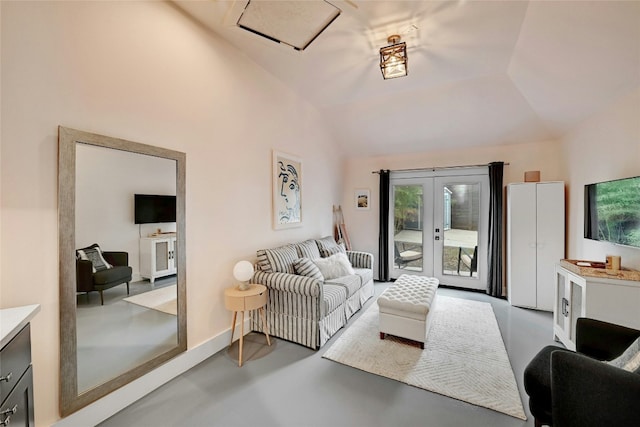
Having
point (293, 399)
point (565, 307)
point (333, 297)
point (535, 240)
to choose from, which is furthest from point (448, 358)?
point (535, 240)

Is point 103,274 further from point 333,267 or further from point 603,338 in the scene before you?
point 603,338

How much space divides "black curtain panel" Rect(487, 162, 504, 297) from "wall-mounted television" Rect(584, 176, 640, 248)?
1.21 meters

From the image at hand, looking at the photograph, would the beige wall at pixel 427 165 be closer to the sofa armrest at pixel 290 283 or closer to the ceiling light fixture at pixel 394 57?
the ceiling light fixture at pixel 394 57

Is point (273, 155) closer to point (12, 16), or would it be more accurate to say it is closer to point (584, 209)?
point (12, 16)

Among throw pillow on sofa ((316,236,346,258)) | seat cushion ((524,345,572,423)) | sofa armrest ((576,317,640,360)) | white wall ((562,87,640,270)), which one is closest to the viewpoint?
seat cushion ((524,345,572,423))

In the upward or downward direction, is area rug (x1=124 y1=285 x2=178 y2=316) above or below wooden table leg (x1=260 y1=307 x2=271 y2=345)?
above

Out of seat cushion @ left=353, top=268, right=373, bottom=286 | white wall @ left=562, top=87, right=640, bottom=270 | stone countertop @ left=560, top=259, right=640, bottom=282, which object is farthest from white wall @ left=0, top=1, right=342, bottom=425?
white wall @ left=562, top=87, right=640, bottom=270

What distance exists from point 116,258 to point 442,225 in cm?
462

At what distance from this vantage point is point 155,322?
2.13 m

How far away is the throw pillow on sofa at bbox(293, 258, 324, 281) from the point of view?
304cm

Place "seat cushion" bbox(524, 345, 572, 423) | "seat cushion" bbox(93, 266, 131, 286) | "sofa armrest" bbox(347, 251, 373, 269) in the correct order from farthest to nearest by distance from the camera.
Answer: "sofa armrest" bbox(347, 251, 373, 269)
"seat cushion" bbox(93, 266, 131, 286)
"seat cushion" bbox(524, 345, 572, 423)

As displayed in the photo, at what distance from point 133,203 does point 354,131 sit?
3623mm

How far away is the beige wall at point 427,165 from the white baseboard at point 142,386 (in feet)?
11.1

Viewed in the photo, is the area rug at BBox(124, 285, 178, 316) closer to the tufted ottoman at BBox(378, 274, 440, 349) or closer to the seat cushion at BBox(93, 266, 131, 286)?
the seat cushion at BBox(93, 266, 131, 286)
